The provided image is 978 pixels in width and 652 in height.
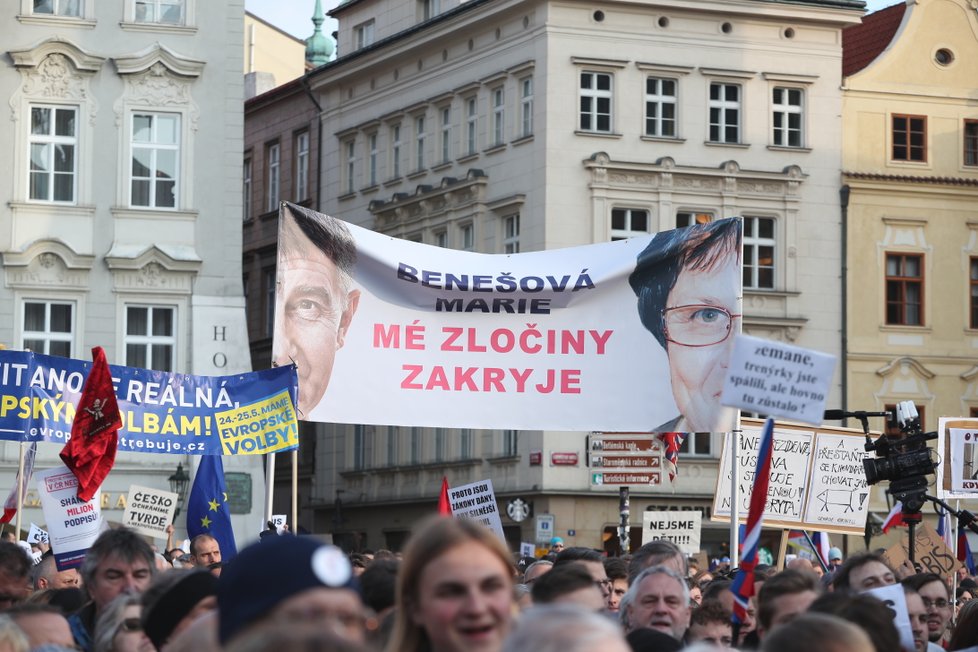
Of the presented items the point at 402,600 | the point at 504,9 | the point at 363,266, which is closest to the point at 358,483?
the point at 504,9

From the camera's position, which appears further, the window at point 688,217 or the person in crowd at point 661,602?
the window at point 688,217

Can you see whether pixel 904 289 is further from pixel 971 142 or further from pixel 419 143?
pixel 419 143

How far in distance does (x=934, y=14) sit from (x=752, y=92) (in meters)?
5.50

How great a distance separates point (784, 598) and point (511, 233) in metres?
41.1

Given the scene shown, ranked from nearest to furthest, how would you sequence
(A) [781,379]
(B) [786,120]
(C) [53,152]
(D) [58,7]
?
(A) [781,379], (C) [53,152], (D) [58,7], (B) [786,120]

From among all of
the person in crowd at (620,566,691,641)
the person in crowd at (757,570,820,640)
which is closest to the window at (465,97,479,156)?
the person in crowd at (620,566,691,641)

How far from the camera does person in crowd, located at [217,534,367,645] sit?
16.2 feet

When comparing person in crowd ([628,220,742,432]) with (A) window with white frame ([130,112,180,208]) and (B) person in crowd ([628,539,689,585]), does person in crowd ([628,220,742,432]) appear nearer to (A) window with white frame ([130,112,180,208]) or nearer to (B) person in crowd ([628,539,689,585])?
(B) person in crowd ([628,539,689,585])

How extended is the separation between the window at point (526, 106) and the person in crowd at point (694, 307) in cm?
3045

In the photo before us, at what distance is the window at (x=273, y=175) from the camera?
6006 cm

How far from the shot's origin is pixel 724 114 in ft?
163

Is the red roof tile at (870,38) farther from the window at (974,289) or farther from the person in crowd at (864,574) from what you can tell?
the person in crowd at (864,574)

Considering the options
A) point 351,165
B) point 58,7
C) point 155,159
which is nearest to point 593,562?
point 155,159

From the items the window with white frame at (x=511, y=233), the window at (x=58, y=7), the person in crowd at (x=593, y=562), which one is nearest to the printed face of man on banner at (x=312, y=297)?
the person in crowd at (x=593, y=562)
